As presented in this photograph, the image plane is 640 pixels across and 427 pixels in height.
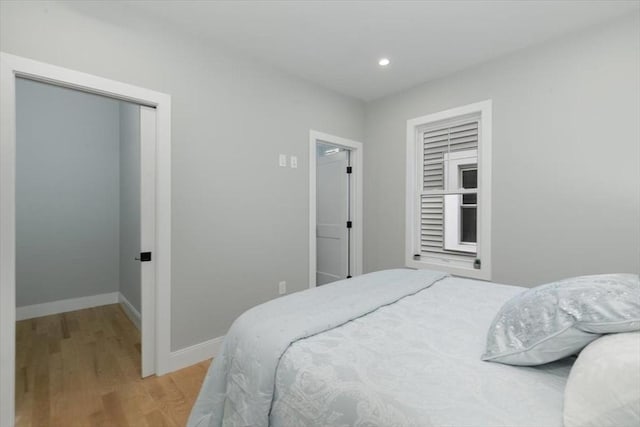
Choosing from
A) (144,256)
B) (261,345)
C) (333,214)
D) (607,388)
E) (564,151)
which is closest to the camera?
(607,388)

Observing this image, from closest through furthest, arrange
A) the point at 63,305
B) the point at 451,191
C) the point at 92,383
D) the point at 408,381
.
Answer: the point at 408,381 → the point at 92,383 → the point at 451,191 → the point at 63,305

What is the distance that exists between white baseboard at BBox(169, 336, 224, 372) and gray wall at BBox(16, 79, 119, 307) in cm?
227

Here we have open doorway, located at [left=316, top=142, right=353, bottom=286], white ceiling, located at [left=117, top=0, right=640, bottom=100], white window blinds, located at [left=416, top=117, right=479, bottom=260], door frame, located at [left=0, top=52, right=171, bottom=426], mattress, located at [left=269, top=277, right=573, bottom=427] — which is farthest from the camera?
open doorway, located at [left=316, top=142, right=353, bottom=286]

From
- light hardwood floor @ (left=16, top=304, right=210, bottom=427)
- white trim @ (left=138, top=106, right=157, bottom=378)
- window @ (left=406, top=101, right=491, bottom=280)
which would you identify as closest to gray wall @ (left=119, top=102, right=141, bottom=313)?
light hardwood floor @ (left=16, top=304, right=210, bottom=427)

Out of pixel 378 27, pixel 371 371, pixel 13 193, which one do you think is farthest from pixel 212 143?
pixel 371 371

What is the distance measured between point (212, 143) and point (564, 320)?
248cm

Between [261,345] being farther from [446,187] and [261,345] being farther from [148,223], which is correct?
[446,187]

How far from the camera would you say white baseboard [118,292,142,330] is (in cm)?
311

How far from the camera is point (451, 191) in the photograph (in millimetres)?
3143

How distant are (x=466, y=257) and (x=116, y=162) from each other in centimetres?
451

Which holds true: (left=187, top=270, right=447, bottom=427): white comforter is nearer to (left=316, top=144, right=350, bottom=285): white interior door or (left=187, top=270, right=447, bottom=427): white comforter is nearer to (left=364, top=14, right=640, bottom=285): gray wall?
(left=364, top=14, right=640, bottom=285): gray wall

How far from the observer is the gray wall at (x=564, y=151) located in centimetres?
212

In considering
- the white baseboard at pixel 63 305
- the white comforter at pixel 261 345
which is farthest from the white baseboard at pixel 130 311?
the white comforter at pixel 261 345

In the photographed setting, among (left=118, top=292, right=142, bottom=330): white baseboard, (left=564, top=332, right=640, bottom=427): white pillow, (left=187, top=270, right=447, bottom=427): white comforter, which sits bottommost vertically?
(left=118, top=292, right=142, bottom=330): white baseboard
